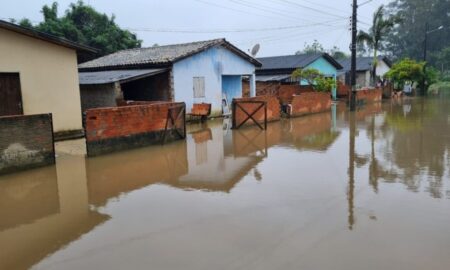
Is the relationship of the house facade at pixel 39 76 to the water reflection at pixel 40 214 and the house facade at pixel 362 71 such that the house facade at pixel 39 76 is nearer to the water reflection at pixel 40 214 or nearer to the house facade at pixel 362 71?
the water reflection at pixel 40 214

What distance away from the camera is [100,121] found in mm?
10688

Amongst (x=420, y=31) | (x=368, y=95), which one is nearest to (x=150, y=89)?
(x=368, y=95)

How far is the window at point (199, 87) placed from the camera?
64.7 ft

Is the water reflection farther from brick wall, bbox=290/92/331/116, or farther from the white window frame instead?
brick wall, bbox=290/92/331/116

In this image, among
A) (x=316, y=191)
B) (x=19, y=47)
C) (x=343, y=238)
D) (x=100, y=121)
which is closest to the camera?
(x=343, y=238)

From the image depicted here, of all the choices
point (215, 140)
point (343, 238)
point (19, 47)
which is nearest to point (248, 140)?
point (215, 140)

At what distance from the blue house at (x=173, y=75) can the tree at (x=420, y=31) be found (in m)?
68.0

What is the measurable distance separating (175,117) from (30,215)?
23.6 ft

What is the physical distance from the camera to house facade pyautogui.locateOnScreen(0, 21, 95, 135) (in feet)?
37.8

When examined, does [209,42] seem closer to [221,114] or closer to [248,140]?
[221,114]

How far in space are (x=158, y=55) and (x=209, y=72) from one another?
8.78 feet

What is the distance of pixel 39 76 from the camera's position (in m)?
12.2

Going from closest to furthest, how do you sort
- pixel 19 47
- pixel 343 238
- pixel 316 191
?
pixel 343 238 < pixel 316 191 < pixel 19 47

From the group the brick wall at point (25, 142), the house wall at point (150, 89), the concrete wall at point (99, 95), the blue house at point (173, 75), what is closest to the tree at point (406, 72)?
the blue house at point (173, 75)
